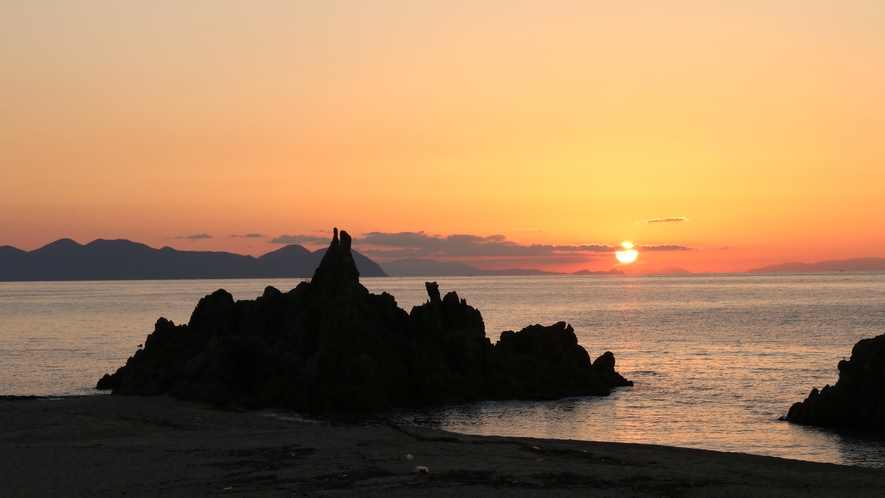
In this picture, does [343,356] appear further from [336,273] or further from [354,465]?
[354,465]

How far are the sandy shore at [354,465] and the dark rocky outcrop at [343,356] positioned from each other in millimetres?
11488

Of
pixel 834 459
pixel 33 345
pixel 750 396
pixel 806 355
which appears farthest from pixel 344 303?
pixel 33 345

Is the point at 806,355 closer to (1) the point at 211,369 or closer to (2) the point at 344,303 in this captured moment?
(2) the point at 344,303

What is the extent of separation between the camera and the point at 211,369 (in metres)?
53.7

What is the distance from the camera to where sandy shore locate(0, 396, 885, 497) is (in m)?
24.6

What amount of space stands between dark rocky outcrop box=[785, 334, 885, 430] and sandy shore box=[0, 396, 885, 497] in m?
13.3

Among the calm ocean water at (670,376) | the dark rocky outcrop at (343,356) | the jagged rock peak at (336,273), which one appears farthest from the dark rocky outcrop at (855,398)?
the jagged rock peak at (336,273)

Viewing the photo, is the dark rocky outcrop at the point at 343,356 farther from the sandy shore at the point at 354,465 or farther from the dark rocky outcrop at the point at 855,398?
the dark rocky outcrop at the point at 855,398

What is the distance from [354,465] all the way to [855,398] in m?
30.3

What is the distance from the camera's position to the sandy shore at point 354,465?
80.7ft

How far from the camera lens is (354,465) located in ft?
93.4

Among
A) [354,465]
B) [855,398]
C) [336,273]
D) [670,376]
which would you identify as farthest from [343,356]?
[855,398]

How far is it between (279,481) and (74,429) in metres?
17.7

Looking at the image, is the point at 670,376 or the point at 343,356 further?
the point at 670,376
